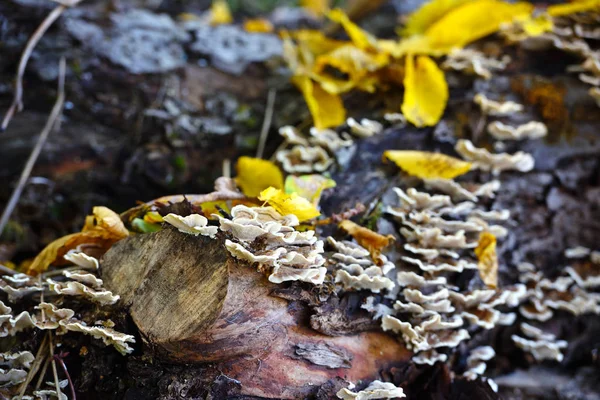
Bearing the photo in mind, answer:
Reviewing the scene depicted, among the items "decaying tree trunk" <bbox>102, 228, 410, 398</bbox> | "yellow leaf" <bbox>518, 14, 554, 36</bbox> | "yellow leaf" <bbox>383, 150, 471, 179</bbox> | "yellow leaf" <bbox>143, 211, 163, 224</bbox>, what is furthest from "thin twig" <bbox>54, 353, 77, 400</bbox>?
"yellow leaf" <bbox>518, 14, 554, 36</bbox>

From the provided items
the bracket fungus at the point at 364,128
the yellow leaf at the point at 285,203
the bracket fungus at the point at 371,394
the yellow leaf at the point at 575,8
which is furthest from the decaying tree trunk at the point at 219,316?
the yellow leaf at the point at 575,8

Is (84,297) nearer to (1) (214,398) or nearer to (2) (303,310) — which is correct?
(1) (214,398)

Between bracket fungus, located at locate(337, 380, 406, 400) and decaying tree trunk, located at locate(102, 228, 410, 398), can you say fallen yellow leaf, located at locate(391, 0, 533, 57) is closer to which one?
decaying tree trunk, located at locate(102, 228, 410, 398)

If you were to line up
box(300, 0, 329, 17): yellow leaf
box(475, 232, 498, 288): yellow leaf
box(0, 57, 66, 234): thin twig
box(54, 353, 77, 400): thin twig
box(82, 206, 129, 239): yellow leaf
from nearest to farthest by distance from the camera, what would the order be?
box(54, 353, 77, 400): thin twig
box(82, 206, 129, 239): yellow leaf
box(475, 232, 498, 288): yellow leaf
box(0, 57, 66, 234): thin twig
box(300, 0, 329, 17): yellow leaf

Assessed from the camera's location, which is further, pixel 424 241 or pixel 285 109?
pixel 285 109

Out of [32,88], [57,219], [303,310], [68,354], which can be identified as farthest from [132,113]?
[303,310]

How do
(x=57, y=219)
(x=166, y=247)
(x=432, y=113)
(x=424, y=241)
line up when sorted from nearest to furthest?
(x=166, y=247)
(x=424, y=241)
(x=432, y=113)
(x=57, y=219)

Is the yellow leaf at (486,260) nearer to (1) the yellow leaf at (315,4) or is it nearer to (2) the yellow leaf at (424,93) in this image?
(2) the yellow leaf at (424,93)
